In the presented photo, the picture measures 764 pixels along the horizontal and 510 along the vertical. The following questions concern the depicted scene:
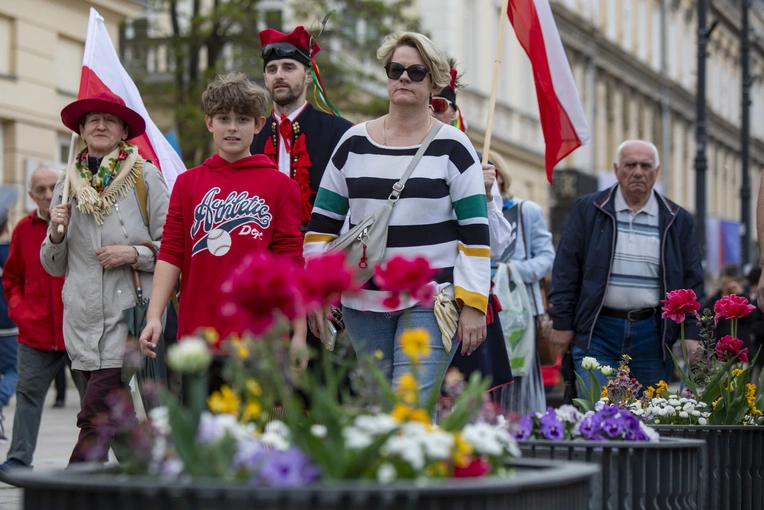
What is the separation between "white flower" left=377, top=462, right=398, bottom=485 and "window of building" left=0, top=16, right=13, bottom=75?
19.6m

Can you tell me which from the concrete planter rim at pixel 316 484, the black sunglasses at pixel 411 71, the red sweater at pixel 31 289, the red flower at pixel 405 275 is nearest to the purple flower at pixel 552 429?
the concrete planter rim at pixel 316 484

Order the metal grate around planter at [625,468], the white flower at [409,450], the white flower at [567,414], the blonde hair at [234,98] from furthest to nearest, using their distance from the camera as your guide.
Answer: the blonde hair at [234,98] → the white flower at [567,414] → the metal grate around planter at [625,468] → the white flower at [409,450]

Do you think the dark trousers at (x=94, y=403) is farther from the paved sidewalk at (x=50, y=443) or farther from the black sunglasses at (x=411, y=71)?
the black sunglasses at (x=411, y=71)

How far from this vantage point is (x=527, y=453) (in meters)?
4.39

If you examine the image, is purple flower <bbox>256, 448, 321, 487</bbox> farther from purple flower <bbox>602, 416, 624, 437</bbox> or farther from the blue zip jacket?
the blue zip jacket

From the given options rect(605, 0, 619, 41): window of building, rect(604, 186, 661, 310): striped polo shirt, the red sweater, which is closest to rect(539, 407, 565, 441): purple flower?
rect(604, 186, 661, 310): striped polo shirt

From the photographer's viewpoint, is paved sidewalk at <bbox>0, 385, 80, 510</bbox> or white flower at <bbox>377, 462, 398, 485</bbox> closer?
white flower at <bbox>377, 462, 398, 485</bbox>

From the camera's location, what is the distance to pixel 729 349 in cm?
680

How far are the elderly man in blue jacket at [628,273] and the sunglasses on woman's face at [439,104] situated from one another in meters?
1.02

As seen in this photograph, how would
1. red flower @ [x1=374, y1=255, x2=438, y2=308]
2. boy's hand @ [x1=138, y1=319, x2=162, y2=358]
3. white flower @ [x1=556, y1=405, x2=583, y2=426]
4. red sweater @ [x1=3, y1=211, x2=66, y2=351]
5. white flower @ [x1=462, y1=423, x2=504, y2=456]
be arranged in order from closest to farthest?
white flower @ [x1=462, y1=423, x2=504, y2=456] < red flower @ [x1=374, y1=255, x2=438, y2=308] < white flower @ [x1=556, y1=405, x2=583, y2=426] < boy's hand @ [x1=138, y1=319, x2=162, y2=358] < red sweater @ [x1=3, y1=211, x2=66, y2=351]

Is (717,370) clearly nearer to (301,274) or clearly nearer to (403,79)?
(403,79)

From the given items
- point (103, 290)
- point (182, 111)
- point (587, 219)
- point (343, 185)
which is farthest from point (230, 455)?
point (182, 111)

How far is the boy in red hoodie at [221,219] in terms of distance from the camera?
5953 millimetres

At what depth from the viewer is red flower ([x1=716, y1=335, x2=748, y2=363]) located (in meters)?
6.77
